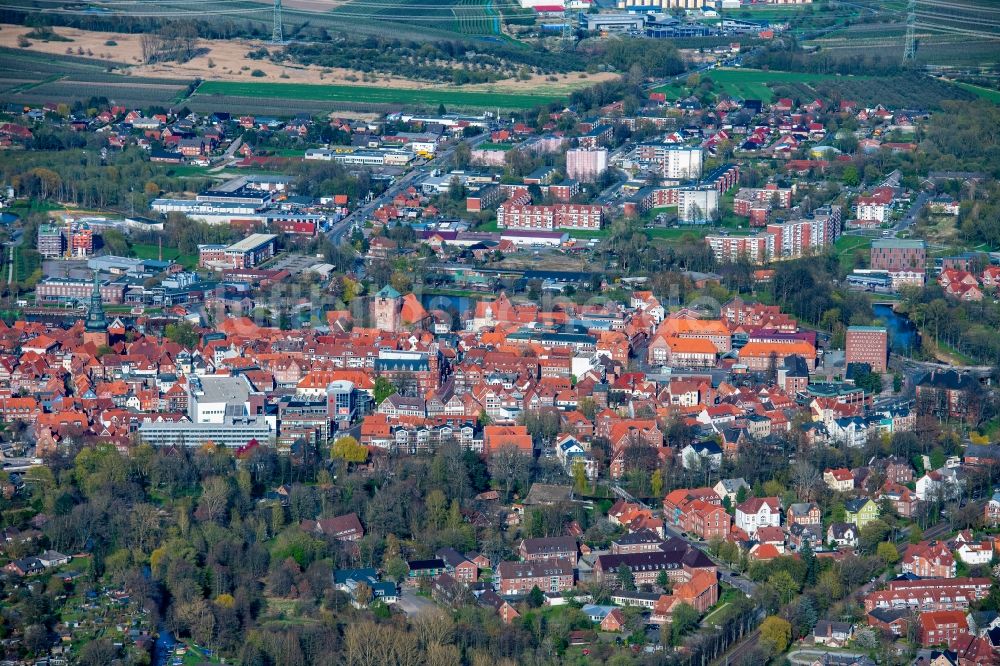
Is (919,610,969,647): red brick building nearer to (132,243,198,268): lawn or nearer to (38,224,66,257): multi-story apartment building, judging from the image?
(132,243,198,268): lawn

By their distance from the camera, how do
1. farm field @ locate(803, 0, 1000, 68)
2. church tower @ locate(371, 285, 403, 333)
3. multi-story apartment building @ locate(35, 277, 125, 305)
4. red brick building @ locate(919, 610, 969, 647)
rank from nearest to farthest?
red brick building @ locate(919, 610, 969, 647) → church tower @ locate(371, 285, 403, 333) → multi-story apartment building @ locate(35, 277, 125, 305) → farm field @ locate(803, 0, 1000, 68)

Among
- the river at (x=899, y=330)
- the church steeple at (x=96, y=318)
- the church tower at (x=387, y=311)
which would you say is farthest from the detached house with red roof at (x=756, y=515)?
the church steeple at (x=96, y=318)

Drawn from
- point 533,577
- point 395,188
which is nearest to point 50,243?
point 395,188

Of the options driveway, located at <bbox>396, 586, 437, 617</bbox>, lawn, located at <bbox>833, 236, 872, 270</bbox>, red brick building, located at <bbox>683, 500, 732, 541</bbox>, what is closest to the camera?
driveway, located at <bbox>396, 586, 437, 617</bbox>

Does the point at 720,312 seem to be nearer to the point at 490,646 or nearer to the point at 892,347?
the point at 892,347

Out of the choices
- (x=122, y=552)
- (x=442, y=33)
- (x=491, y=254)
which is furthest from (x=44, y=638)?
(x=442, y=33)

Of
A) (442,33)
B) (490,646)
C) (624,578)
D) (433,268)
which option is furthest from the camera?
(442,33)

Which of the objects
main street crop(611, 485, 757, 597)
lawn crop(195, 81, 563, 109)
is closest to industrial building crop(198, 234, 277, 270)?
main street crop(611, 485, 757, 597)
